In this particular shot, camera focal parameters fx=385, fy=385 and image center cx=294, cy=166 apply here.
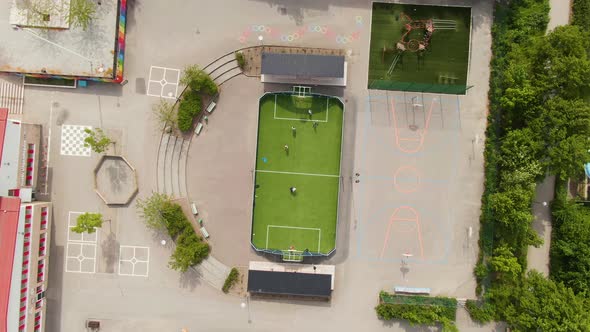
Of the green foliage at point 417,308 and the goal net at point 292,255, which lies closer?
the green foliage at point 417,308

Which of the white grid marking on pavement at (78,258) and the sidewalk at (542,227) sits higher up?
the sidewalk at (542,227)

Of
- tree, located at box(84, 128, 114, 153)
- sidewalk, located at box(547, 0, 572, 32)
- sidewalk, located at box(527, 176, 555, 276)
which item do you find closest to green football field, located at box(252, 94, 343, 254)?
tree, located at box(84, 128, 114, 153)

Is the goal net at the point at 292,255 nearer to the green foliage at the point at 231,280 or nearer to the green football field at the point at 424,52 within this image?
the green foliage at the point at 231,280

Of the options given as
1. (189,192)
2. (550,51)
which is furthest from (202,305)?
(550,51)

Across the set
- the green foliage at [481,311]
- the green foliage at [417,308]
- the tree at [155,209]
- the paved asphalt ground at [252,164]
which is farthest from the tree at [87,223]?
the green foliage at [481,311]

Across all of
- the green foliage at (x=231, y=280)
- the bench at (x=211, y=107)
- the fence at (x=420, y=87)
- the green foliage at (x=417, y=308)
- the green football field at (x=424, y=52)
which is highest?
the green football field at (x=424, y=52)

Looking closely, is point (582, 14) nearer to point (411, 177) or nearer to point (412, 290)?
point (411, 177)
